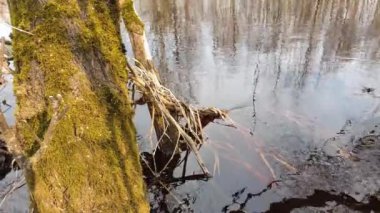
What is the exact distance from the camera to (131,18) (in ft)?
16.0

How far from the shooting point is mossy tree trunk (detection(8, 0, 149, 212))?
7.75 ft

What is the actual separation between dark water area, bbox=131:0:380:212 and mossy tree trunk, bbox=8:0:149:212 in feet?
8.80

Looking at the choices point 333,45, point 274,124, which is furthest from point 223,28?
point 274,124

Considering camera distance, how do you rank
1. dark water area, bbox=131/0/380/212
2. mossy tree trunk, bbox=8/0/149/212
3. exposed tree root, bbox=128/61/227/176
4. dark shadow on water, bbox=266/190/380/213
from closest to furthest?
mossy tree trunk, bbox=8/0/149/212 < exposed tree root, bbox=128/61/227/176 < dark shadow on water, bbox=266/190/380/213 < dark water area, bbox=131/0/380/212

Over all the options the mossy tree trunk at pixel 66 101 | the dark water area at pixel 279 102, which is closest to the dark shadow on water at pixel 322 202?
the dark water area at pixel 279 102

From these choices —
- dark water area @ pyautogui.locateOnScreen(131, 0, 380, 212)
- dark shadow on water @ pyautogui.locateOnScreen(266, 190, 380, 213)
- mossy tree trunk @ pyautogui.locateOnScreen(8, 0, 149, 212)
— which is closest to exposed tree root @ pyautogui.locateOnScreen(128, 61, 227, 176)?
dark water area @ pyautogui.locateOnScreen(131, 0, 380, 212)

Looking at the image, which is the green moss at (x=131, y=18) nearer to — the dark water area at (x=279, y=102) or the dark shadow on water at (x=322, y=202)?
the dark water area at (x=279, y=102)

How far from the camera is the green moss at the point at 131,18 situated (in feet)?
15.3

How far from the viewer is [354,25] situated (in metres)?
11.7

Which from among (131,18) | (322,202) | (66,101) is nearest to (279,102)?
(322,202)

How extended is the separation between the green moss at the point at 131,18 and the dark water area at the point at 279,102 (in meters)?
2.12

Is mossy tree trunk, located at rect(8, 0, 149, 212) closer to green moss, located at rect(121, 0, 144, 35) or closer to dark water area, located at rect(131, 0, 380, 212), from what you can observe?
green moss, located at rect(121, 0, 144, 35)

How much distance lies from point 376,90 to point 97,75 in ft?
22.0

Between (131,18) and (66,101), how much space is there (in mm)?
2743
